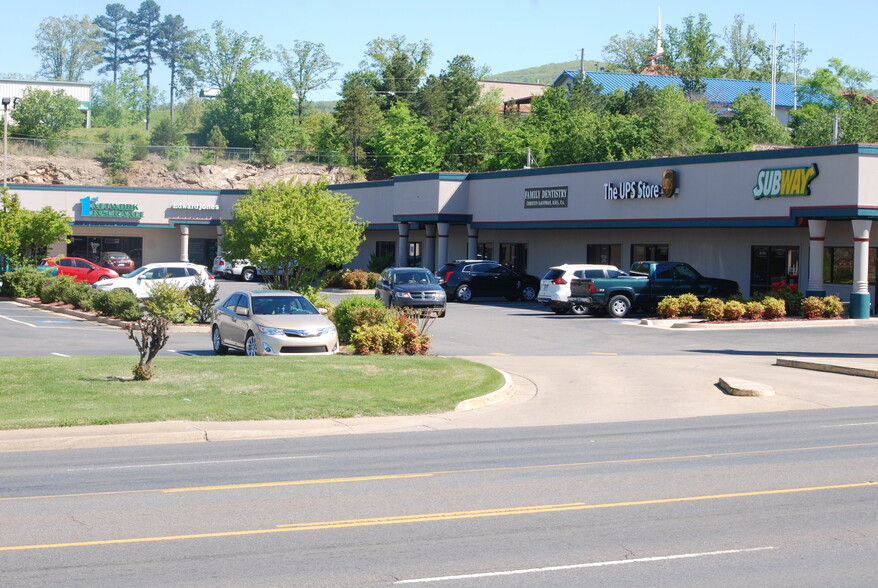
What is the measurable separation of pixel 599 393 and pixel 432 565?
40.9 ft

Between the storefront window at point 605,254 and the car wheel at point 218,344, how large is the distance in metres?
24.8

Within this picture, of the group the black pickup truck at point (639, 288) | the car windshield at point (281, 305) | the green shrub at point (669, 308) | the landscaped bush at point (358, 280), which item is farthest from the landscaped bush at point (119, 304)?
the landscaped bush at point (358, 280)

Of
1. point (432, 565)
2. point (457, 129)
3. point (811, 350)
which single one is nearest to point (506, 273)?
point (811, 350)

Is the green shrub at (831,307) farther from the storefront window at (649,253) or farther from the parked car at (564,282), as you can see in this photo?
the storefront window at (649,253)

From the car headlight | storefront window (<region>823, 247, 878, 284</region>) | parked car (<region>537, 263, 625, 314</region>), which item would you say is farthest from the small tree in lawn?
storefront window (<region>823, 247, 878, 284</region>)

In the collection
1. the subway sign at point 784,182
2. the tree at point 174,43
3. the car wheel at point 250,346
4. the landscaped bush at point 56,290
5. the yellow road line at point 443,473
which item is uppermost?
the tree at point 174,43

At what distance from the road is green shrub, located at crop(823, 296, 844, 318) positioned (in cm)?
2087

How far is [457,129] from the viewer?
292ft

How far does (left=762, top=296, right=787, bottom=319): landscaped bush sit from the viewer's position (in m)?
34.1

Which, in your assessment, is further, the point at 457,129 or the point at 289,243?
the point at 457,129

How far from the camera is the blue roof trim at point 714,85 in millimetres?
104875

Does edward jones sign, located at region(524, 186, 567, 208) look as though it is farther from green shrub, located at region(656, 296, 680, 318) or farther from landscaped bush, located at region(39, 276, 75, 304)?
landscaped bush, located at region(39, 276, 75, 304)

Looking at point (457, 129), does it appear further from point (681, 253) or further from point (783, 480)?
point (783, 480)

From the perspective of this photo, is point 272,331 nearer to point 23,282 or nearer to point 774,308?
point 774,308
